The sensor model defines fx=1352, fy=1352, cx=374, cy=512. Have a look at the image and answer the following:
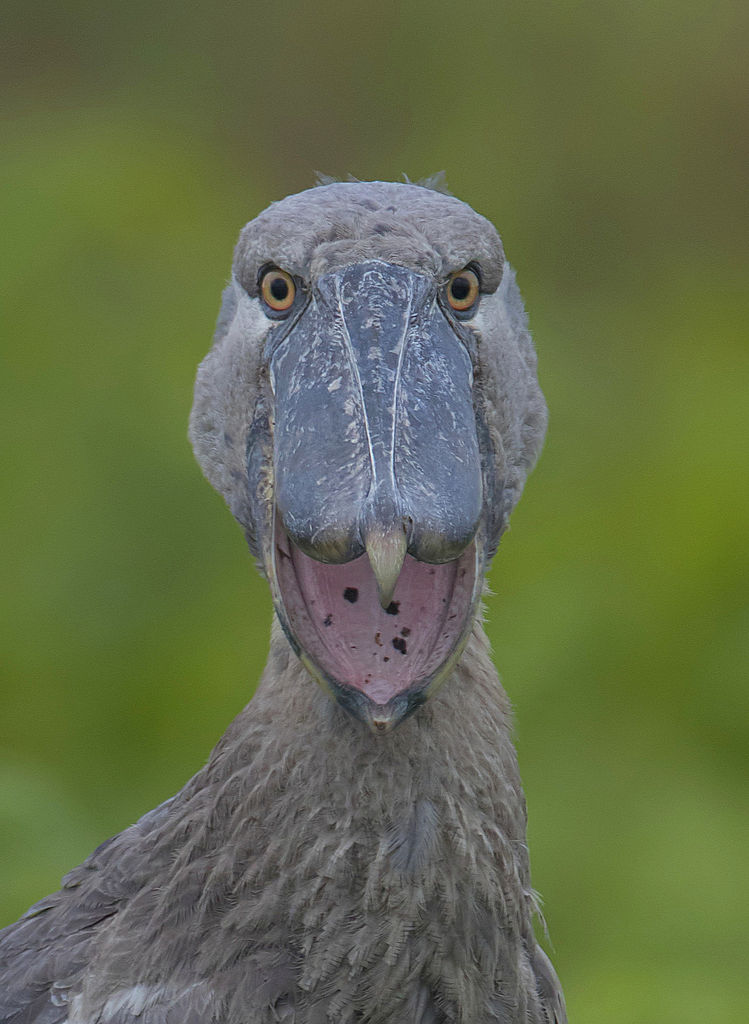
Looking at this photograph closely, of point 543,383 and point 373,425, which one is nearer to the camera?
point 373,425

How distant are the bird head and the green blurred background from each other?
6.78 feet

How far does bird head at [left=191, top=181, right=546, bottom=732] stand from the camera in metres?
1.09

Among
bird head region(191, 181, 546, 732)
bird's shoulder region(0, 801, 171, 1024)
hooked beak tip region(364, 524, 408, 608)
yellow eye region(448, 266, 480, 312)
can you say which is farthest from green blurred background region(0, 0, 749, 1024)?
hooked beak tip region(364, 524, 408, 608)

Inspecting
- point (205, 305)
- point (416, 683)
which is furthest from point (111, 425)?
point (416, 683)

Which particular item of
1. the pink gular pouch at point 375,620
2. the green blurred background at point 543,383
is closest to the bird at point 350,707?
the pink gular pouch at point 375,620

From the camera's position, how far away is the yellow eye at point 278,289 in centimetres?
134

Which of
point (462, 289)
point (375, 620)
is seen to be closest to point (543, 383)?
point (462, 289)

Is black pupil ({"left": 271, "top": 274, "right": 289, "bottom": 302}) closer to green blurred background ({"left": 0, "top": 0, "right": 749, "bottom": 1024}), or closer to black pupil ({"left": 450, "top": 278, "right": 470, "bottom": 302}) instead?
black pupil ({"left": 450, "top": 278, "right": 470, "bottom": 302})

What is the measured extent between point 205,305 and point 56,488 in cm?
85

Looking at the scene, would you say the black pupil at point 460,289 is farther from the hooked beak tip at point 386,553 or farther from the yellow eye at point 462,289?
the hooked beak tip at point 386,553

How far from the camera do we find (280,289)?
1.35 m

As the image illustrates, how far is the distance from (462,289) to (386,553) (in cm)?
42

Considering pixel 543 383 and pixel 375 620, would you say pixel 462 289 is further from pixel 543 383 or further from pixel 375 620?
pixel 543 383

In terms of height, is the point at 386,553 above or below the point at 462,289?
below
